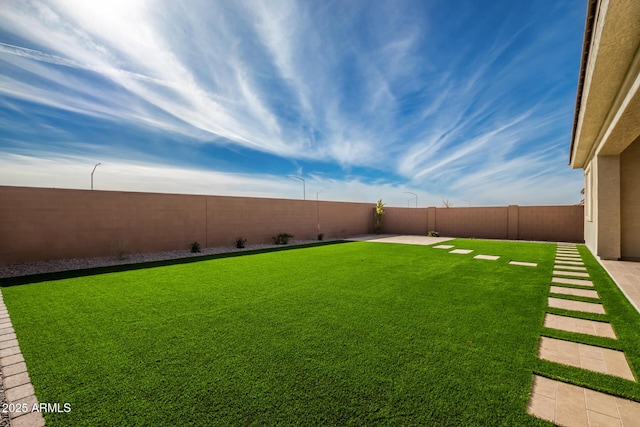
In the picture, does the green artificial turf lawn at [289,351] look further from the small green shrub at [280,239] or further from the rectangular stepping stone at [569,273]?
the small green shrub at [280,239]

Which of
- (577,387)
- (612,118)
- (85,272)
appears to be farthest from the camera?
(85,272)

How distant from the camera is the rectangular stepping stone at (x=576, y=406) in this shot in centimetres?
160

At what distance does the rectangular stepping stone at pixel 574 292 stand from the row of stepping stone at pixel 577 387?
0.96ft

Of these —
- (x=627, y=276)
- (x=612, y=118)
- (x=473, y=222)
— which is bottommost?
(x=627, y=276)

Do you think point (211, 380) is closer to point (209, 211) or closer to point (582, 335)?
point (582, 335)

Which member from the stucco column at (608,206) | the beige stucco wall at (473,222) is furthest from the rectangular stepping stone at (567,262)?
the beige stucco wall at (473,222)

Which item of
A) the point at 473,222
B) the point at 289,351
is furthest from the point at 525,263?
the point at 473,222

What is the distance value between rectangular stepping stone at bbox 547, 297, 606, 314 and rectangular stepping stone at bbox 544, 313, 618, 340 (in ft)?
1.38

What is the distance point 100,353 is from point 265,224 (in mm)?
9454

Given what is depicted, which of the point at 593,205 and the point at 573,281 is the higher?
the point at 593,205

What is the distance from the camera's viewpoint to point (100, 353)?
93.6 inches

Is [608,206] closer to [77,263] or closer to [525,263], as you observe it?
[525,263]

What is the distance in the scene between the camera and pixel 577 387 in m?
1.91

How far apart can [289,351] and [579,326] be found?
3.25m
